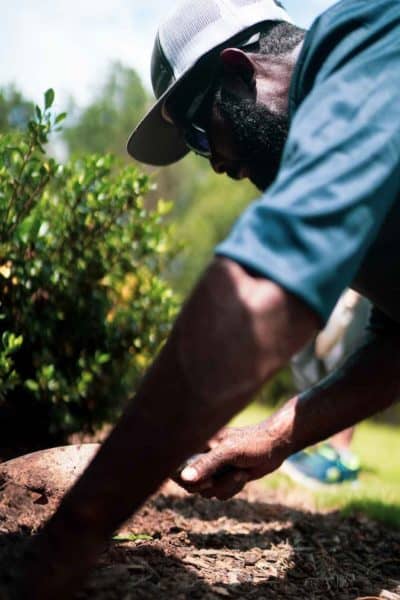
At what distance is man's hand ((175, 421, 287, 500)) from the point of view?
8.13 ft

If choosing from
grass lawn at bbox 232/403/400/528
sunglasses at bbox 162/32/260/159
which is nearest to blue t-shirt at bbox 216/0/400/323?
sunglasses at bbox 162/32/260/159

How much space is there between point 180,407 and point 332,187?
0.58 meters

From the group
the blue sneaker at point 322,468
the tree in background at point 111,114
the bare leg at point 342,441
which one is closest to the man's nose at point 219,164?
the blue sneaker at point 322,468

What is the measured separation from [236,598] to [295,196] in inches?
55.0

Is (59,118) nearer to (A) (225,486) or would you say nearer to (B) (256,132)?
(B) (256,132)

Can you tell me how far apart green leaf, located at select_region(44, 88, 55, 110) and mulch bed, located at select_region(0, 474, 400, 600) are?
1645 mm

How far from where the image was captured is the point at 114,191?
3.57 m

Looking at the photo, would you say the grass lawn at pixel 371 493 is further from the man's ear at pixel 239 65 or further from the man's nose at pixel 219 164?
the man's ear at pixel 239 65

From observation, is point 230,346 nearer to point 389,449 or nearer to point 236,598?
point 236,598

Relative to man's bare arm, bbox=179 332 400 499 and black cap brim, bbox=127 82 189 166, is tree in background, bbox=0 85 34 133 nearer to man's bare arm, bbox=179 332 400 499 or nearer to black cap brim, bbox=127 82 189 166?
black cap brim, bbox=127 82 189 166

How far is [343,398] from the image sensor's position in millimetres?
2721

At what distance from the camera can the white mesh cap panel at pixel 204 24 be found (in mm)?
2686

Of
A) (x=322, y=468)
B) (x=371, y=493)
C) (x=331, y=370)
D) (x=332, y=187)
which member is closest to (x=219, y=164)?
(x=332, y=187)

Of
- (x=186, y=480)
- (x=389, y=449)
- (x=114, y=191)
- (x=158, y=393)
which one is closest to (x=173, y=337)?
(x=158, y=393)
